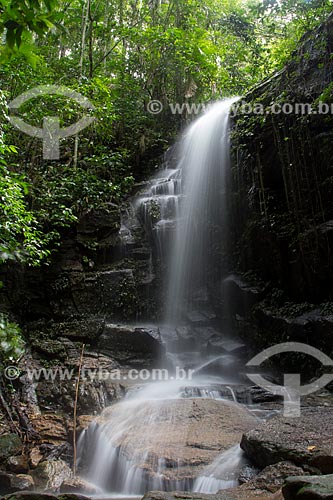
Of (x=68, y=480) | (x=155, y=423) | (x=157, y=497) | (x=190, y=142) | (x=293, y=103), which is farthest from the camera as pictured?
(x=190, y=142)

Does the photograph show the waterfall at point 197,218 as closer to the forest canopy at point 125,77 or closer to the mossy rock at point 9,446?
the forest canopy at point 125,77

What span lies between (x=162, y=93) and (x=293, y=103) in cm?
885

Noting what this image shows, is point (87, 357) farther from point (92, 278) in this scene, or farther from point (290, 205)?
point (290, 205)

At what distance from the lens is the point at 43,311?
9.77 metres

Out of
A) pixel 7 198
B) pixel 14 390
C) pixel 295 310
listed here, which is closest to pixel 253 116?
pixel 295 310

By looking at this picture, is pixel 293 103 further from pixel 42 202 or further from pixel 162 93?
pixel 162 93

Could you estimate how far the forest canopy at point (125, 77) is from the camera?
31.1ft

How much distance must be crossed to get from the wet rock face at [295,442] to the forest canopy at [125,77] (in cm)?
521

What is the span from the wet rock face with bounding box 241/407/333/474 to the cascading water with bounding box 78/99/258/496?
1.23 ft

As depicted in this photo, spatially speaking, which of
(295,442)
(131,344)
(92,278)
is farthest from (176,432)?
(92,278)

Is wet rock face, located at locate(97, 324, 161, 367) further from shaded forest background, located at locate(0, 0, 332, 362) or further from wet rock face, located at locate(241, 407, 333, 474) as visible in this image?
wet rock face, located at locate(241, 407, 333, 474)

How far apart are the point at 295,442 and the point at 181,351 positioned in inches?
217

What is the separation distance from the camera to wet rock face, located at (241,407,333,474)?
3631mm

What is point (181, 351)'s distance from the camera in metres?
9.44
